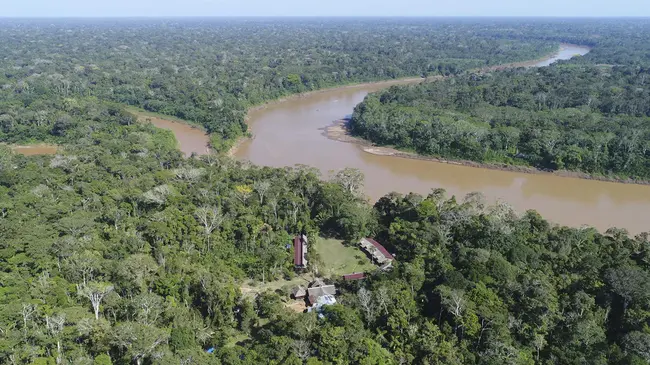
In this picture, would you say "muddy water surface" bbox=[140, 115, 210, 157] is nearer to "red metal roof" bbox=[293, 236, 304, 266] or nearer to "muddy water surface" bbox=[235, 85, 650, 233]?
"muddy water surface" bbox=[235, 85, 650, 233]

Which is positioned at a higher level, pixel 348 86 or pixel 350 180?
pixel 348 86

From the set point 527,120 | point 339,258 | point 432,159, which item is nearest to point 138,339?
point 339,258

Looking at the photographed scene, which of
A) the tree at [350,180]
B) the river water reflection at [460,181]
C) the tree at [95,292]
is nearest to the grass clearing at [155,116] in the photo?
the river water reflection at [460,181]

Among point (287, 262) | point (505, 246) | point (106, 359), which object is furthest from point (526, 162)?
point (106, 359)

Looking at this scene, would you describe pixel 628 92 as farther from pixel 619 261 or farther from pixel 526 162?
pixel 619 261

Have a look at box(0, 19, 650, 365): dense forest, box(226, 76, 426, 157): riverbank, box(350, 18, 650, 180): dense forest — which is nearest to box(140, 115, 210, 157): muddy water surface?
box(226, 76, 426, 157): riverbank

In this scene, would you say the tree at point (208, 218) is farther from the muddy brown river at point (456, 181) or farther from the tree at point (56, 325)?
the muddy brown river at point (456, 181)

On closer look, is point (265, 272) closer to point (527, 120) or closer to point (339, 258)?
point (339, 258)
